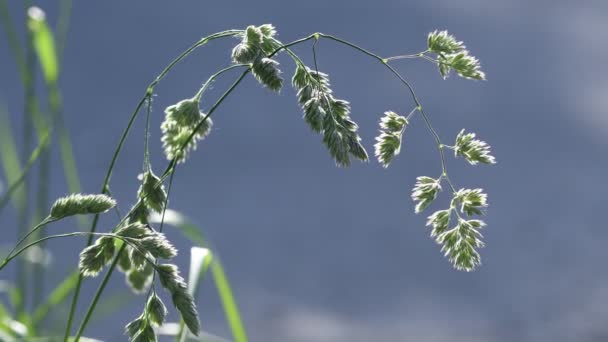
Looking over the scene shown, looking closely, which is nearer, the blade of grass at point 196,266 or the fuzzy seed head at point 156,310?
the fuzzy seed head at point 156,310

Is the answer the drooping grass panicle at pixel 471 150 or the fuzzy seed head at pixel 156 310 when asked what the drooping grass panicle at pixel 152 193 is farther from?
the drooping grass panicle at pixel 471 150

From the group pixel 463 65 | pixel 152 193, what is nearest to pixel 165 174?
pixel 152 193

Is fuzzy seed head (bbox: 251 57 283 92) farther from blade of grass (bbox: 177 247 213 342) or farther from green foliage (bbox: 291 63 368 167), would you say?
blade of grass (bbox: 177 247 213 342)

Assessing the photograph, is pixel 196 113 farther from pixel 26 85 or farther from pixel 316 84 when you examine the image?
pixel 26 85

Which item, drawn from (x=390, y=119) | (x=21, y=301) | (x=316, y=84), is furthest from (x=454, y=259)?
(x=21, y=301)

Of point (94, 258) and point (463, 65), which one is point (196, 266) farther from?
point (463, 65)

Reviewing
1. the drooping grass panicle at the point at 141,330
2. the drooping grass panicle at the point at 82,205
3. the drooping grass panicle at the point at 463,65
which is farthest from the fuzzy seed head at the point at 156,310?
the drooping grass panicle at the point at 463,65

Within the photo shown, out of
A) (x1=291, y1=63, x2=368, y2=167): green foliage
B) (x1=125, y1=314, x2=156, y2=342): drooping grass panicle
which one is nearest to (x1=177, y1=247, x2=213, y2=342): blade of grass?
(x1=125, y1=314, x2=156, y2=342): drooping grass panicle
